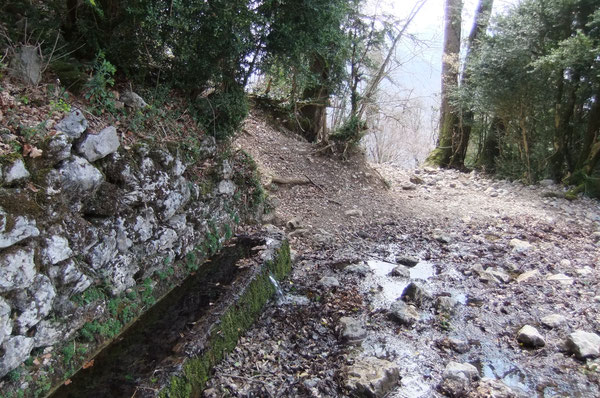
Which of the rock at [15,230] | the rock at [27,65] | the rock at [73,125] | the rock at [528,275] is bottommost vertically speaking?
the rock at [528,275]

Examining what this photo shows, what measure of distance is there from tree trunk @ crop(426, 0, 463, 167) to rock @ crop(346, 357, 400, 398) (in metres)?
9.97

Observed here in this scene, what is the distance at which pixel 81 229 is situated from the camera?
10.9ft

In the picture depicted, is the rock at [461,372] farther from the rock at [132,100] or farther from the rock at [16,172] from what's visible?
the rock at [132,100]

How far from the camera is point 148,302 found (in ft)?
13.2

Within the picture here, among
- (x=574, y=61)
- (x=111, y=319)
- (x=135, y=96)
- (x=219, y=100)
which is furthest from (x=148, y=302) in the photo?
(x=574, y=61)

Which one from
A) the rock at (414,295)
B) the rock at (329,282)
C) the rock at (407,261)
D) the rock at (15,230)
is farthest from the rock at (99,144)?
the rock at (407,261)

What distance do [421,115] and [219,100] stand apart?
693 inches

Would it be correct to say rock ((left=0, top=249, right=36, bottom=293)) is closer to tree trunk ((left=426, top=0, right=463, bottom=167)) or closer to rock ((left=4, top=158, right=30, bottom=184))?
rock ((left=4, top=158, right=30, bottom=184))

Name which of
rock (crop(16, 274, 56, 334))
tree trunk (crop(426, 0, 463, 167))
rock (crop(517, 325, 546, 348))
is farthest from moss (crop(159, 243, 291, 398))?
tree trunk (crop(426, 0, 463, 167))

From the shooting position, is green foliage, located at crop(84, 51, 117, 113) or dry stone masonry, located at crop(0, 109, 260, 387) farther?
green foliage, located at crop(84, 51, 117, 113)

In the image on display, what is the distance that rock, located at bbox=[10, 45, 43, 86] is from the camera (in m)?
3.58

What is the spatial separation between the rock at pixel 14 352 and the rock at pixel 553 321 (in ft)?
15.2

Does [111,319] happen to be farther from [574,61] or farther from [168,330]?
[574,61]

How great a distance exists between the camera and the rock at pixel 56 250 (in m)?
2.96
